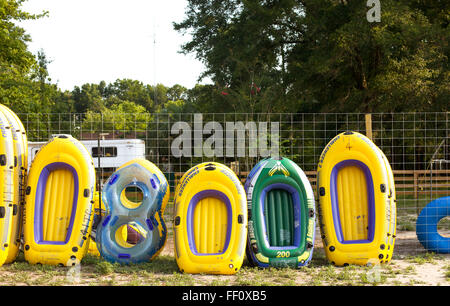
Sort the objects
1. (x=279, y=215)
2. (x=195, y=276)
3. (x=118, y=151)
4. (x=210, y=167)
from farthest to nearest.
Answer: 1. (x=118, y=151)
2. (x=279, y=215)
3. (x=210, y=167)
4. (x=195, y=276)

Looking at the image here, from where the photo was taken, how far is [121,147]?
17547mm

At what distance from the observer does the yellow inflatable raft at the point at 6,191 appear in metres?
5.85

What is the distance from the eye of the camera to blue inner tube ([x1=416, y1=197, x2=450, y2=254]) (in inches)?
259

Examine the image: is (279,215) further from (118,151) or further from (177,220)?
(118,151)

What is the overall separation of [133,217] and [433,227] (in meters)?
4.05

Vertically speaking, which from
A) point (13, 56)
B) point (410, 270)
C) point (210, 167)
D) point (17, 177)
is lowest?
point (410, 270)

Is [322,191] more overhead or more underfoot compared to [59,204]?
more overhead

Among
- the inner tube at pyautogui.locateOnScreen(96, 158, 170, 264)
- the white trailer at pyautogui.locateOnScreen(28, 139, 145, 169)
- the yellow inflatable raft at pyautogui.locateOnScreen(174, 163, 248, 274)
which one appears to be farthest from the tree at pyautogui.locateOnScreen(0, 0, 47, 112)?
the yellow inflatable raft at pyautogui.locateOnScreen(174, 163, 248, 274)

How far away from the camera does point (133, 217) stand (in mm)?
5961

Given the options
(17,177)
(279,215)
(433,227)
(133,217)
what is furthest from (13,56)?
(433,227)

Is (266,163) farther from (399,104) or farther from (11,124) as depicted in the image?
(399,104)

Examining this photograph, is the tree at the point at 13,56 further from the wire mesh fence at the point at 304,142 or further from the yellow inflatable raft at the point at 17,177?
the yellow inflatable raft at the point at 17,177

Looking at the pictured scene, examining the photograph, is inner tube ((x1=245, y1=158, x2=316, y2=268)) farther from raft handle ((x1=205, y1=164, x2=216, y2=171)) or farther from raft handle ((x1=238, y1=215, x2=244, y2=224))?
raft handle ((x1=205, y1=164, x2=216, y2=171))

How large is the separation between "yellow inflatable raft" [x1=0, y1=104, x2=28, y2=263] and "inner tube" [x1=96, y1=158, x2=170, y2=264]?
101 cm
